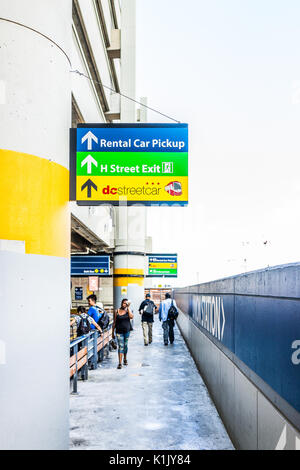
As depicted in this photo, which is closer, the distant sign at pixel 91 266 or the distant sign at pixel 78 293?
the distant sign at pixel 91 266

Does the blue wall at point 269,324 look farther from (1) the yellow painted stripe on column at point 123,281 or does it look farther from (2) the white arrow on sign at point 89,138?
(1) the yellow painted stripe on column at point 123,281

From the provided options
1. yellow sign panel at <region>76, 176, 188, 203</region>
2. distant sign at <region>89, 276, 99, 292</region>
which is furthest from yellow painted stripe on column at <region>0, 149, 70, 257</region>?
distant sign at <region>89, 276, 99, 292</region>

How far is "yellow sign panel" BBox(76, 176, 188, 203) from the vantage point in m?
5.70

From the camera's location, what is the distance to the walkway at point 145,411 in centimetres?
548

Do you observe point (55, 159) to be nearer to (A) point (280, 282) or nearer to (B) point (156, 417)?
(A) point (280, 282)

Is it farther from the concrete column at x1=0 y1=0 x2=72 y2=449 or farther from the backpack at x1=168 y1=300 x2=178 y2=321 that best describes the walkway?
the backpack at x1=168 y1=300 x2=178 y2=321

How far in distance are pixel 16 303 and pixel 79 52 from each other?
11.1 metres

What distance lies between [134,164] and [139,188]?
13.0 inches

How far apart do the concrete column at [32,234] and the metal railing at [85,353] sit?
115 inches

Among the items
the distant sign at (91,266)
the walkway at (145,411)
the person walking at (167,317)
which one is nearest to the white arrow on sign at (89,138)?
the walkway at (145,411)

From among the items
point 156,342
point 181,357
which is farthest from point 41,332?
point 156,342

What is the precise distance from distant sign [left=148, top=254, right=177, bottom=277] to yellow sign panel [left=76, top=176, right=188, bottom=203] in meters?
24.8

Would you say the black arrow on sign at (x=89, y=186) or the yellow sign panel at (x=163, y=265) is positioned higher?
the black arrow on sign at (x=89, y=186)

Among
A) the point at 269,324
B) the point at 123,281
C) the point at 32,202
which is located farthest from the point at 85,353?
the point at 123,281
